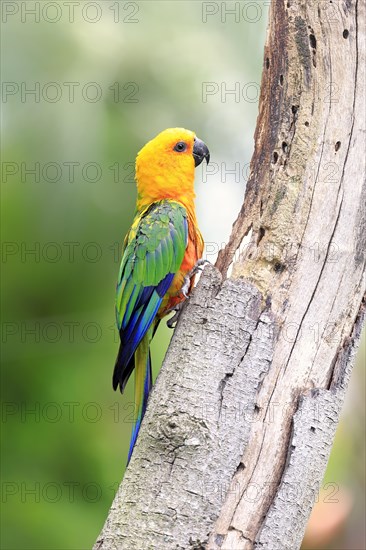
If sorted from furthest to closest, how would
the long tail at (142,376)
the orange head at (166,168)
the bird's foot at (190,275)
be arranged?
1. the orange head at (166,168)
2. the bird's foot at (190,275)
3. the long tail at (142,376)

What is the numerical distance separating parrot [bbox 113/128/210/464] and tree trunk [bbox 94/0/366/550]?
24.2 inches

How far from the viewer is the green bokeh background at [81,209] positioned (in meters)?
3.76

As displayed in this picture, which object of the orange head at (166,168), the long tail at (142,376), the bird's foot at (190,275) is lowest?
the long tail at (142,376)

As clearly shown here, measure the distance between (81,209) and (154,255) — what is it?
729mm

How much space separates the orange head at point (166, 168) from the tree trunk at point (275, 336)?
3.17 feet

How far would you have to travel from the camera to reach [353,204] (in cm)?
281

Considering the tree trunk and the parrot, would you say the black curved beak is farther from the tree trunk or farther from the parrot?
the tree trunk

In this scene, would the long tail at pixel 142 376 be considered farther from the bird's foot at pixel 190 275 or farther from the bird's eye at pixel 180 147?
the bird's eye at pixel 180 147

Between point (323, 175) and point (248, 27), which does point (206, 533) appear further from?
point (248, 27)

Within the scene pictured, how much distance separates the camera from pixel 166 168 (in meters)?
3.97

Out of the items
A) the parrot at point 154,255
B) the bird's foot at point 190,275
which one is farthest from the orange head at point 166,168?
the bird's foot at point 190,275

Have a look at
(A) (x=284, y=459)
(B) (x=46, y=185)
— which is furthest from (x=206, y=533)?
(B) (x=46, y=185)

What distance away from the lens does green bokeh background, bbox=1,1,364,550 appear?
3760mm

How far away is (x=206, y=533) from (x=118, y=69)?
9.49ft
